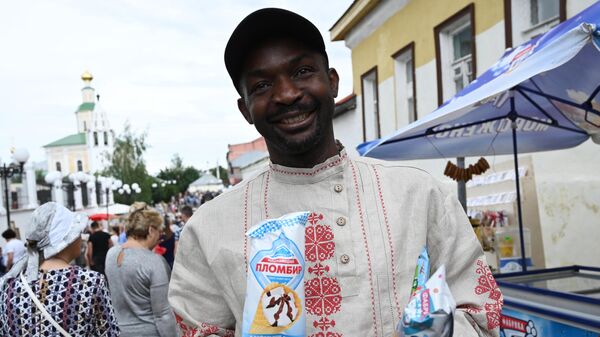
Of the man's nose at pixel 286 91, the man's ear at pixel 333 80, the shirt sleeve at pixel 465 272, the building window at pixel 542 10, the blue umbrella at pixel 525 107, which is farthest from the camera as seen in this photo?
the building window at pixel 542 10

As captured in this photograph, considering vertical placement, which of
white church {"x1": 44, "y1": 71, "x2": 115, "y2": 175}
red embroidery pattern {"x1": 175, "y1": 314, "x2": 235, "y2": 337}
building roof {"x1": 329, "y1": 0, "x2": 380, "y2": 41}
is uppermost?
white church {"x1": 44, "y1": 71, "x2": 115, "y2": 175}

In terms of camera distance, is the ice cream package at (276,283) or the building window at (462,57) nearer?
the ice cream package at (276,283)

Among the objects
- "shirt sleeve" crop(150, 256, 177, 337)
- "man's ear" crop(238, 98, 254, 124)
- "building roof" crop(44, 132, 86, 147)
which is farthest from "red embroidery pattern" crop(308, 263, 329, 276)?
"building roof" crop(44, 132, 86, 147)

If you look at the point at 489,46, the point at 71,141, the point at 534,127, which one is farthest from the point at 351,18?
the point at 71,141

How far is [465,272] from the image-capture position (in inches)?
54.5

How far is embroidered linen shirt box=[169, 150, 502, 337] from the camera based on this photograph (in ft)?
4.45

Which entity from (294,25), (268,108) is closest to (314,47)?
(294,25)

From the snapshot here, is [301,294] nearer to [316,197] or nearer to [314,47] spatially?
[316,197]

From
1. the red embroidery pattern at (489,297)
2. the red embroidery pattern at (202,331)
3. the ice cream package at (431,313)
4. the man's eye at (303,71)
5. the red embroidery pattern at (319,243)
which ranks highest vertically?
the man's eye at (303,71)

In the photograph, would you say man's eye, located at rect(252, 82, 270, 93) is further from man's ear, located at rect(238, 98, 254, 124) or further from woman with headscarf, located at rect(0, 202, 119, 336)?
woman with headscarf, located at rect(0, 202, 119, 336)

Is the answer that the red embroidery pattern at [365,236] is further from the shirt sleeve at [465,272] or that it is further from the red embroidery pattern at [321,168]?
the shirt sleeve at [465,272]

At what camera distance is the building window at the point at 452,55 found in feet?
26.9

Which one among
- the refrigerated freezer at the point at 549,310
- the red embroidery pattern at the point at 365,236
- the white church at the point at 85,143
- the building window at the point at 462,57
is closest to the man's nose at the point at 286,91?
the red embroidery pattern at the point at 365,236

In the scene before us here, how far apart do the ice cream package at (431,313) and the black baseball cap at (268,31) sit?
2.51 feet
